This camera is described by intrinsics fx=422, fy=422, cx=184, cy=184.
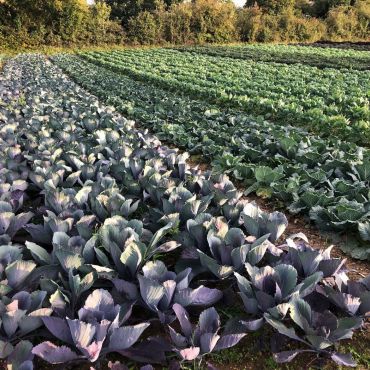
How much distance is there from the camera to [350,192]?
468cm

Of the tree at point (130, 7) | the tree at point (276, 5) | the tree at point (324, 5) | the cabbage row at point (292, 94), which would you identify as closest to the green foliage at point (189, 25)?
the tree at point (130, 7)

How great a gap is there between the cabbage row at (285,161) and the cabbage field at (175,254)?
0.08 feet

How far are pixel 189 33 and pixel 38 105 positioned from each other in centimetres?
3637

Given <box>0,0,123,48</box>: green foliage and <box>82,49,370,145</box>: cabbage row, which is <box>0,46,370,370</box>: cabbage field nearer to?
<box>82,49,370,145</box>: cabbage row

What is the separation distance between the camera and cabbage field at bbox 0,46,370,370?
7.87 ft

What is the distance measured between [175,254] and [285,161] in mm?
3019

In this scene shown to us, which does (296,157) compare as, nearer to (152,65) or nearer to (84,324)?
(84,324)

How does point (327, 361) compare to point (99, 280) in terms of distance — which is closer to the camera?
point (327, 361)

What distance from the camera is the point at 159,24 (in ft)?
137

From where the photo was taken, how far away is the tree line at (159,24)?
1500 inches

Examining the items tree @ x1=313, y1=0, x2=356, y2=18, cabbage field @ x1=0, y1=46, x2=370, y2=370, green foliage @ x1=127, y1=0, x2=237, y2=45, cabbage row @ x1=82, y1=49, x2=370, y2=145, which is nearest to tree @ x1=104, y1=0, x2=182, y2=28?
green foliage @ x1=127, y1=0, x2=237, y2=45

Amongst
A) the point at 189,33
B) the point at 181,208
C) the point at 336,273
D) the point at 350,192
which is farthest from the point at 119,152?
the point at 189,33

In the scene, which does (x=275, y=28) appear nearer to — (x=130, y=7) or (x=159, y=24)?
(x=159, y=24)

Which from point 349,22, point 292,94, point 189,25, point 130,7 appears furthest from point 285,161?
point 130,7
